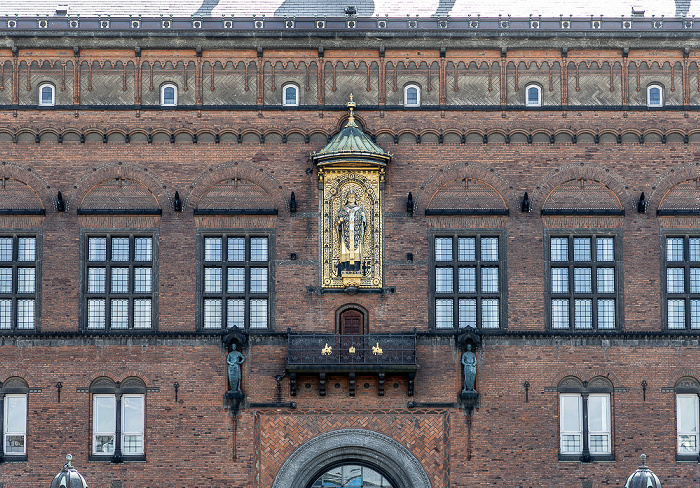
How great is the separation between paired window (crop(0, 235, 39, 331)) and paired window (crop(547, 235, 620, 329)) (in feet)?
50.0

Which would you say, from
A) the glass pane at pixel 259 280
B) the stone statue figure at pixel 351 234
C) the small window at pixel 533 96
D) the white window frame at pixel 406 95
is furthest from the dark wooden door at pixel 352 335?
the small window at pixel 533 96

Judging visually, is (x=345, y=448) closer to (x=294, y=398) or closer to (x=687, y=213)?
(x=294, y=398)

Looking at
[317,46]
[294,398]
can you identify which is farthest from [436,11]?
[294,398]

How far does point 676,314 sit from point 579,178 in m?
4.92

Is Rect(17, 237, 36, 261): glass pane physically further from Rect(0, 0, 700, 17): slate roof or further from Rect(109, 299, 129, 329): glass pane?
Rect(0, 0, 700, 17): slate roof

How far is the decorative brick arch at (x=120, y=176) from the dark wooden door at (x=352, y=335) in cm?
623

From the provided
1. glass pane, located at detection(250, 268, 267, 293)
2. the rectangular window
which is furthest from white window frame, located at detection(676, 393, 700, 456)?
glass pane, located at detection(250, 268, 267, 293)

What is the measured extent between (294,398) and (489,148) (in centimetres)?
938

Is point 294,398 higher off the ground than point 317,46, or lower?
lower

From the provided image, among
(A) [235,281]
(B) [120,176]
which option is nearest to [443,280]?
(A) [235,281]

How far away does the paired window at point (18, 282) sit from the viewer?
116ft

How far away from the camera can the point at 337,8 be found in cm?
3803

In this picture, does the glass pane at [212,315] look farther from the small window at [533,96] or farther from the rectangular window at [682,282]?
the rectangular window at [682,282]

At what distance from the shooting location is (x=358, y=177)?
3569 centimetres
